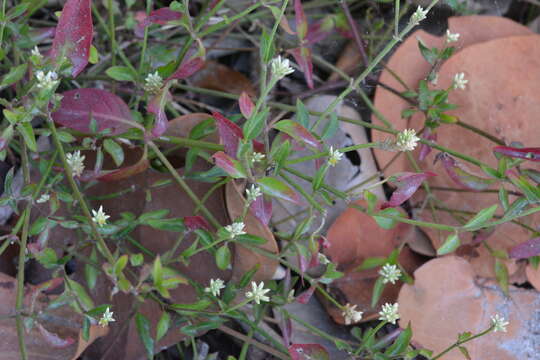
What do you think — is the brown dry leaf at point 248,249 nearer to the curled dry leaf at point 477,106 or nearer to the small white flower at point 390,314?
the small white flower at point 390,314

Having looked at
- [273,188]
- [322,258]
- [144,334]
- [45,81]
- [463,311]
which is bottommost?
[463,311]

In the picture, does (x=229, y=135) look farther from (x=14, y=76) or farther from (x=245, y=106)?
(x=14, y=76)

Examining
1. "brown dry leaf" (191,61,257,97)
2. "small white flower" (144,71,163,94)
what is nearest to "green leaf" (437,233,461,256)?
"small white flower" (144,71,163,94)

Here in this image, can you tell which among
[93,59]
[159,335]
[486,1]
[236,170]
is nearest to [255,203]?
[236,170]

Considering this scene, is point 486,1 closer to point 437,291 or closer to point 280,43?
point 280,43

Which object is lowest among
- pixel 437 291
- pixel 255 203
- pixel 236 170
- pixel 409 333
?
pixel 437 291

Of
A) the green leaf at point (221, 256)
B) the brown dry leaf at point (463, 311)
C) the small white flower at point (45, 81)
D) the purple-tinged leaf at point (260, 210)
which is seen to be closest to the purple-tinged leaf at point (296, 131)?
the purple-tinged leaf at point (260, 210)

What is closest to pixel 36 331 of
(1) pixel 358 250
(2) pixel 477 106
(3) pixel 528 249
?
(1) pixel 358 250
